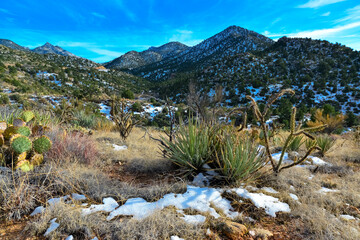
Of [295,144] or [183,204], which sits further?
[295,144]

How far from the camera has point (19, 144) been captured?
3.11 meters

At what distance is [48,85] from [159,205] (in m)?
32.6

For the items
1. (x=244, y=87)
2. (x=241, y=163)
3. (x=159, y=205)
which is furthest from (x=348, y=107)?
(x=159, y=205)

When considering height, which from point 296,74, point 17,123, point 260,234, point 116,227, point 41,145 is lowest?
point 260,234

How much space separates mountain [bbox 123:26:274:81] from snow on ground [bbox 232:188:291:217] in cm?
6169

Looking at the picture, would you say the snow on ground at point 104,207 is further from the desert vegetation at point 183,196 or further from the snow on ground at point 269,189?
the snow on ground at point 269,189

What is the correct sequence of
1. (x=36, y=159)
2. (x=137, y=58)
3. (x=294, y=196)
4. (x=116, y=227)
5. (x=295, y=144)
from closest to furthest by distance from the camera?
(x=116, y=227) → (x=294, y=196) → (x=36, y=159) → (x=295, y=144) → (x=137, y=58)

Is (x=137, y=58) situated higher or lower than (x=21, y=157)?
higher

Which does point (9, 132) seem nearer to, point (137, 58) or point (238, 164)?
Result: point (238, 164)

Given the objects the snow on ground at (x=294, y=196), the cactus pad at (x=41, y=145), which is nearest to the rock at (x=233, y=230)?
the snow on ground at (x=294, y=196)

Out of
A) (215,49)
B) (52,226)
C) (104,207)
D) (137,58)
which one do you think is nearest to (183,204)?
(104,207)

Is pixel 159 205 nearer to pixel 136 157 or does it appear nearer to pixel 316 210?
pixel 316 210

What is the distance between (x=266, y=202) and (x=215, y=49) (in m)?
83.1

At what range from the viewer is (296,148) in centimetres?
538
